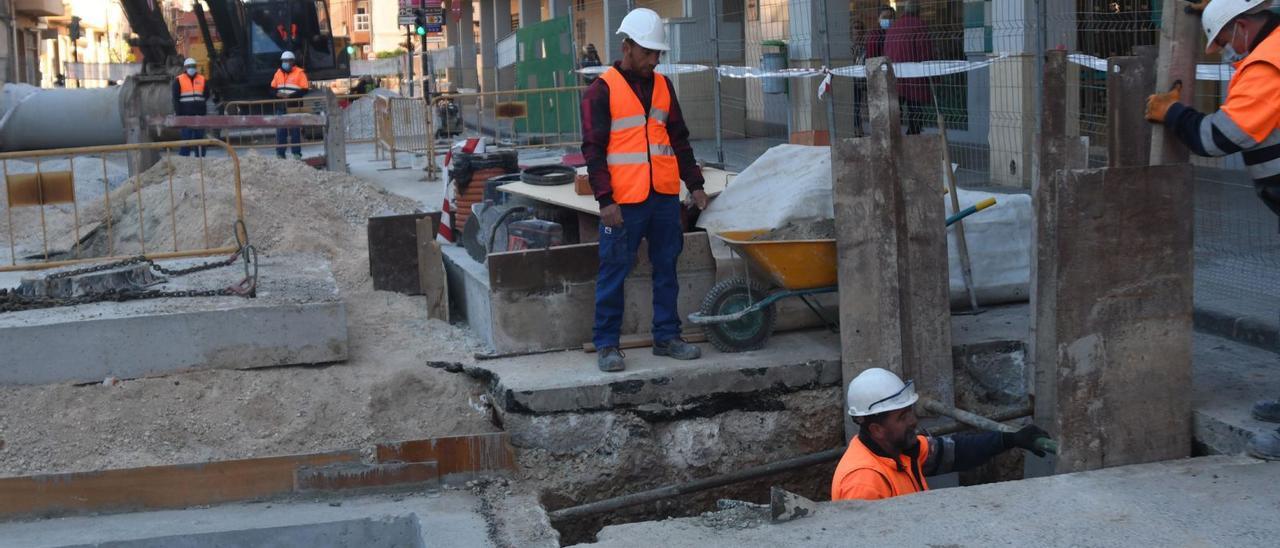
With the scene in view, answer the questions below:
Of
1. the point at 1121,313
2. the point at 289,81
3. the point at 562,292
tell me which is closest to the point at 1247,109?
the point at 1121,313

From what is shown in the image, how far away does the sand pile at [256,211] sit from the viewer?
9.70 metres

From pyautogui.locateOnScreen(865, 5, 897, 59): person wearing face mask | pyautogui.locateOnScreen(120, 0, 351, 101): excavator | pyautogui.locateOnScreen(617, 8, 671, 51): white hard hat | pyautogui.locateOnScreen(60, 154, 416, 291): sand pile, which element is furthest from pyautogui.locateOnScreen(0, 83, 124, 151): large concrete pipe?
pyautogui.locateOnScreen(617, 8, 671, 51): white hard hat

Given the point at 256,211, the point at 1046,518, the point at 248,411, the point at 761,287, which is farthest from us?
the point at 256,211

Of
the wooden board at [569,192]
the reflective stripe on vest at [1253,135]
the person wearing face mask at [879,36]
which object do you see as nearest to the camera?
the reflective stripe on vest at [1253,135]

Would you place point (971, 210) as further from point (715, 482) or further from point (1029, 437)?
point (715, 482)

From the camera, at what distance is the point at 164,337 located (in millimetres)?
6418

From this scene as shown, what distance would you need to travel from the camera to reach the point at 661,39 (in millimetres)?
5906

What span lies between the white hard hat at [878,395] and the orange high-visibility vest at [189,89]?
50.3 feet

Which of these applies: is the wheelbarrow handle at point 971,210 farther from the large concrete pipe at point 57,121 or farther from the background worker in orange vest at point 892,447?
the large concrete pipe at point 57,121

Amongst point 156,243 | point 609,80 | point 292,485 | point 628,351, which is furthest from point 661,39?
point 156,243

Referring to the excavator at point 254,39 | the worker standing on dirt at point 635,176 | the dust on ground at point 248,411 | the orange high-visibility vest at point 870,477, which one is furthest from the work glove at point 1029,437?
the excavator at point 254,39

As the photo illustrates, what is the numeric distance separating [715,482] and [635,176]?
5.03ft

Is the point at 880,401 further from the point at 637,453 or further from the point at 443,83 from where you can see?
the point at 443,83

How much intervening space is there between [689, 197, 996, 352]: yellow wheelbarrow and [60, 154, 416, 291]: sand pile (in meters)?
3.66
